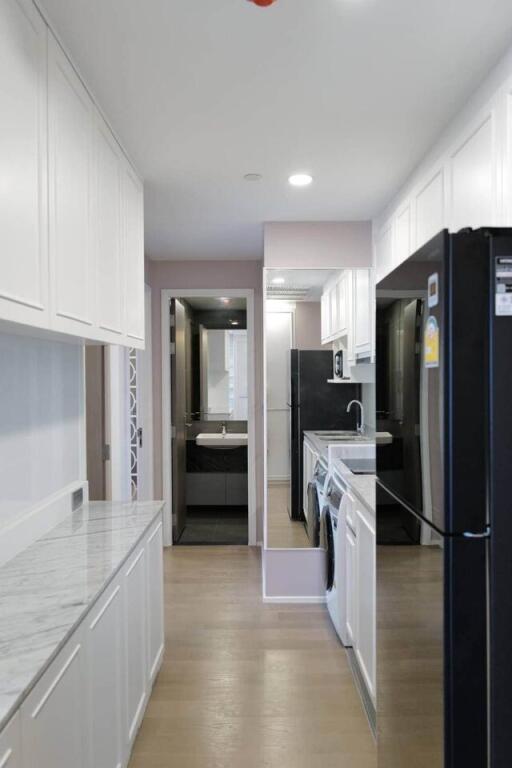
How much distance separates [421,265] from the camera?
48.0 inches

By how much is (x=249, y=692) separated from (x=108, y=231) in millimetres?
2147

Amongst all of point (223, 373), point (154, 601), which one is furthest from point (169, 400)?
point (154, 601)

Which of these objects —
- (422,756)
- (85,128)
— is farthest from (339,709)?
(85,128)

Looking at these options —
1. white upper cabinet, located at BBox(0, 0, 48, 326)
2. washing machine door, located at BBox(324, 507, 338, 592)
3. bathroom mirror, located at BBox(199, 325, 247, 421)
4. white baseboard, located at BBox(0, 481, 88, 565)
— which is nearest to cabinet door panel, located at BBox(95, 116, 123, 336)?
white upper cabinet, located at BBox(0, 0, 48, 326)

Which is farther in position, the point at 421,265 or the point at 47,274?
the point at 47,274

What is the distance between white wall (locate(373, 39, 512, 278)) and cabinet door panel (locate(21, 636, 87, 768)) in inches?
68.0

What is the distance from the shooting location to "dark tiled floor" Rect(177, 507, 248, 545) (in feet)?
15.6

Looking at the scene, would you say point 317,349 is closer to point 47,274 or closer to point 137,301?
point 137,301

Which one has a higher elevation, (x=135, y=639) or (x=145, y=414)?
(x=145, y=414)

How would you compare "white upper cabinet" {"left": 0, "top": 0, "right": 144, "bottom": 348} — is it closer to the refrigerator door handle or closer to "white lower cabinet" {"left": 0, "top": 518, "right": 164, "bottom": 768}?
"white lower cabinet" {"left": 0, "top": 518, "right": 164, "bottom": 768}

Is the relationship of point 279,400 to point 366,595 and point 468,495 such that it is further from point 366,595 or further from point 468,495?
point 468,495

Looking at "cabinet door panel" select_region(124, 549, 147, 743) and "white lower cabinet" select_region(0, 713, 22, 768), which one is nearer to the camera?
"white lower cabinet" select_region(0, 713, 22, 768)

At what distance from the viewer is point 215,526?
5.12 metres

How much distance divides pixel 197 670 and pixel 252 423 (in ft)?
7.48
